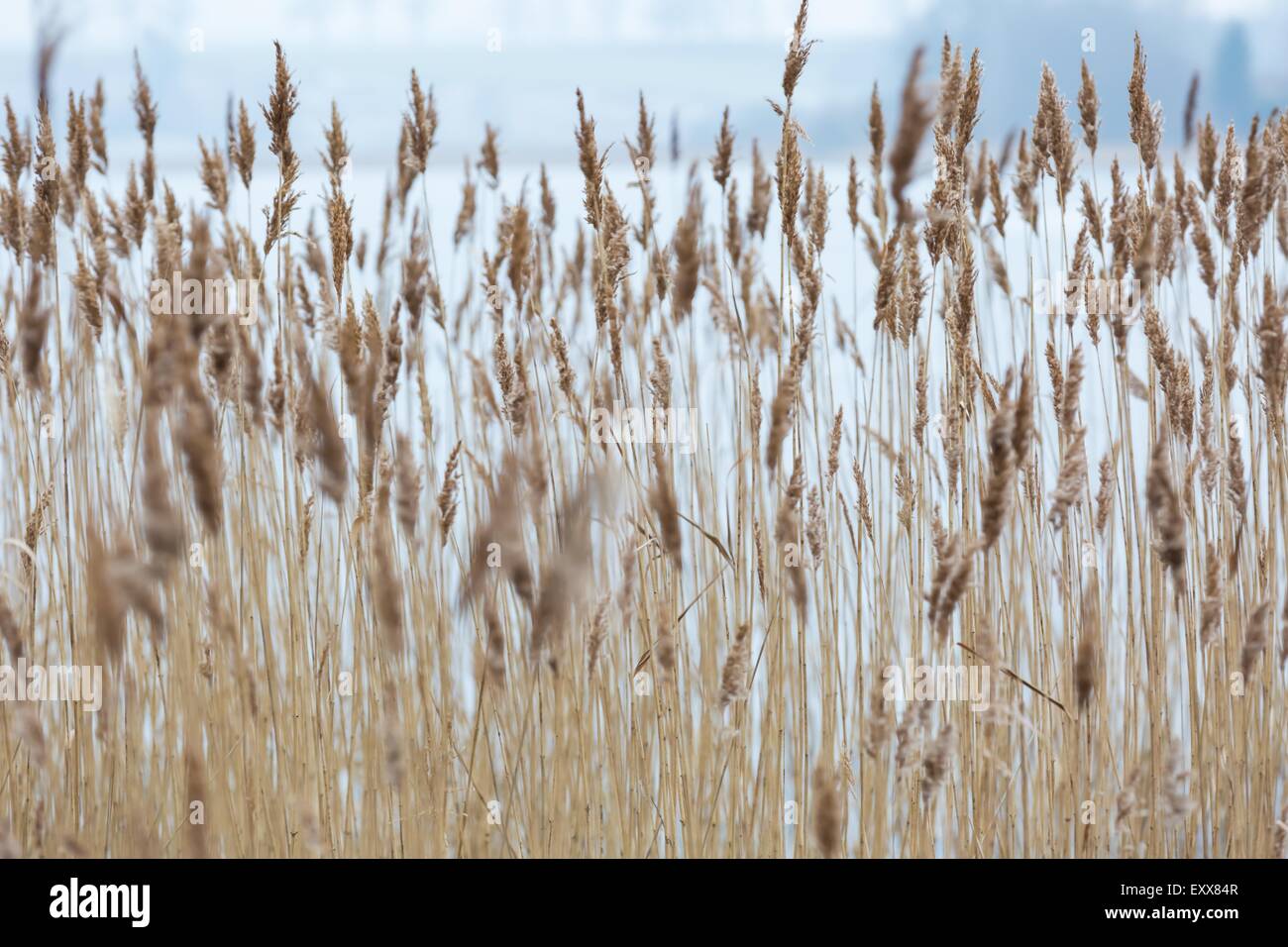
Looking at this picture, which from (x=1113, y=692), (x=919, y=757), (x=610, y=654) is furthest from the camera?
(x=1113, y=692)

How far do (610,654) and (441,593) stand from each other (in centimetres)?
27

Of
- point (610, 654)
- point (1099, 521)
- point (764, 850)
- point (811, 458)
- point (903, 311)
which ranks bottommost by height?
point (764, 850)

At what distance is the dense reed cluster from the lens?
4.24 ft

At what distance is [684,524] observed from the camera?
1623 millimetres

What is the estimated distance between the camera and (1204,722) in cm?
146

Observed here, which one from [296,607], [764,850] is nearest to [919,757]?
[764,850]

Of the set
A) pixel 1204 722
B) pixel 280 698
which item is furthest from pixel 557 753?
pixel 1204 722

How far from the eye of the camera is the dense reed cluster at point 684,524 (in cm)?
129
